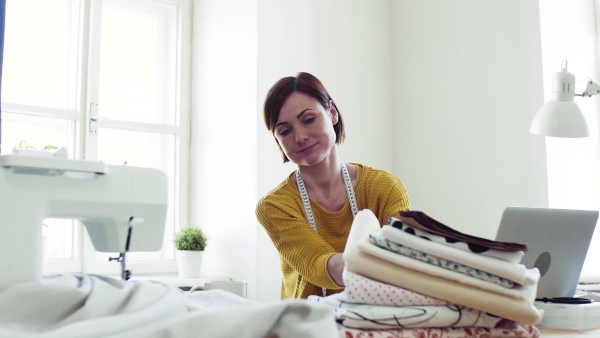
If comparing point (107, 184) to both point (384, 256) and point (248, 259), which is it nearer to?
point (384, 256)

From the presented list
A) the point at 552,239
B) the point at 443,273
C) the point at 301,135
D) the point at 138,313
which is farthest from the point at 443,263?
the point at 301,135

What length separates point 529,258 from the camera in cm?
135

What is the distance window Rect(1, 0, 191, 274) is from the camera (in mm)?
2977

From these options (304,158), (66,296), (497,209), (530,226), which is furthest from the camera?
(497,209)

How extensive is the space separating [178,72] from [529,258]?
8.15 feet

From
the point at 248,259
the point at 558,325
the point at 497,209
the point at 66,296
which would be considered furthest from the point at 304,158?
the point at 497,209

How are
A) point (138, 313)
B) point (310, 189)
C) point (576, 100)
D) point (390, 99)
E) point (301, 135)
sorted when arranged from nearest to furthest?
point (138, 313) < point (301, 135) < point (310, 189) < point (576, 100) < point (390, 99)

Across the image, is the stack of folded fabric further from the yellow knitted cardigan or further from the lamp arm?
the lamp arm

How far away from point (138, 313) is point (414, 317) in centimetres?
37

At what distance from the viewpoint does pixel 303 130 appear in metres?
1.73

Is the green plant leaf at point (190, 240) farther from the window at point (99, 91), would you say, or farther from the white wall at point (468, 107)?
the white wall at point (468, 107)

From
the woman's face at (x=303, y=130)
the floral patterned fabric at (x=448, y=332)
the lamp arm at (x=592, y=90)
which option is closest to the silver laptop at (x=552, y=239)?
the floral patterned fabric at (x=448, y=332)

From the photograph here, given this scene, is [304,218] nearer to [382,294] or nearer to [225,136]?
[382,294]

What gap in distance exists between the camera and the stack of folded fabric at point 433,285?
88 cm
